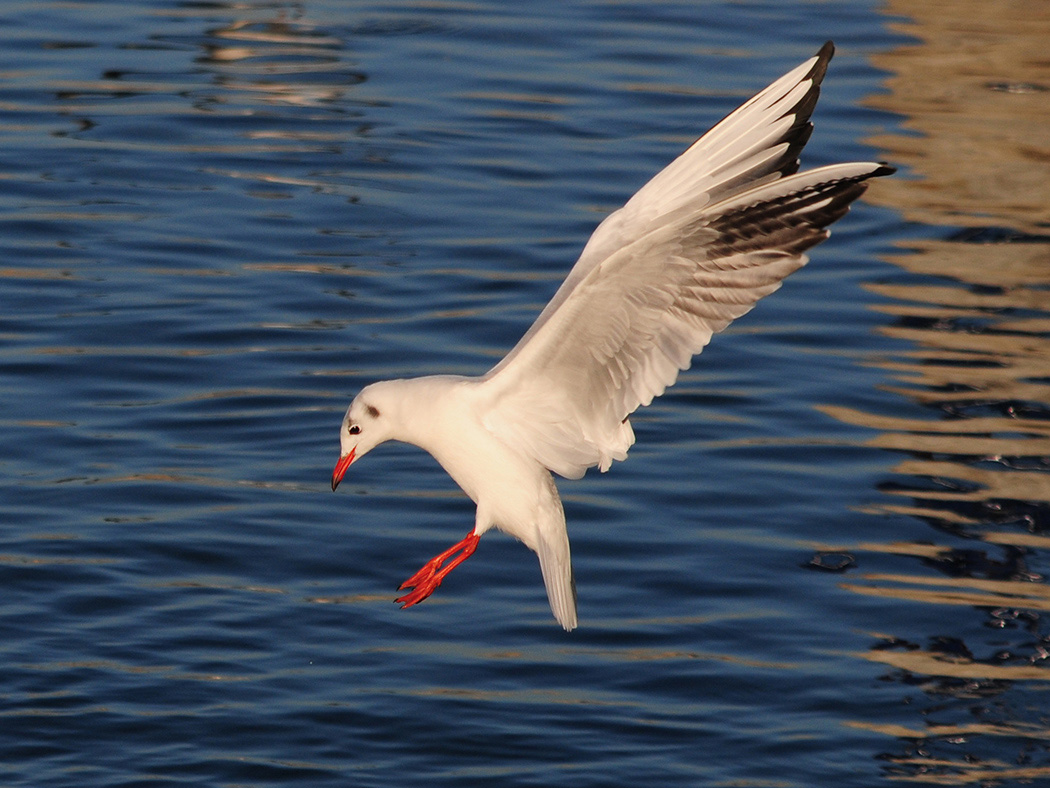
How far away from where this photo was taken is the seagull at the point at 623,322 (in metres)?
6.50

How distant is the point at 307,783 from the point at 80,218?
734cm

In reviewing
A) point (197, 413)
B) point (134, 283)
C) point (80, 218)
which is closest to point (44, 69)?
point (80, 218)

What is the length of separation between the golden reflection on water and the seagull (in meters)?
2.38

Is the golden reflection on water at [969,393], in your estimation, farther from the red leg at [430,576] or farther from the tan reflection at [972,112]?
the red leg at [430,576]

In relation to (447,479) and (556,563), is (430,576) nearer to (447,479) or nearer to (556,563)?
(556,563)

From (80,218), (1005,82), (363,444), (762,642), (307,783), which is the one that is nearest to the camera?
(363,444)

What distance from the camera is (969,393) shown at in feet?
39.4

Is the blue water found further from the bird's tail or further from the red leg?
the bird's tail

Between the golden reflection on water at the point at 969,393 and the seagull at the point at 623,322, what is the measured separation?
93.5 inches

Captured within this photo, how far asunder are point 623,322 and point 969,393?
5.68 meters

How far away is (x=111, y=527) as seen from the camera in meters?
10.1

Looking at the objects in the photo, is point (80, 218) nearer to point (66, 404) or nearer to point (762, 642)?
point (66, 404)

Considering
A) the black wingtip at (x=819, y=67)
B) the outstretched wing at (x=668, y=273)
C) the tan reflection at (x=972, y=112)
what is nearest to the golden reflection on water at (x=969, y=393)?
the tan reflection at (x=972, y=112)

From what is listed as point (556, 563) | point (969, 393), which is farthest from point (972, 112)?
point (556, 563)
